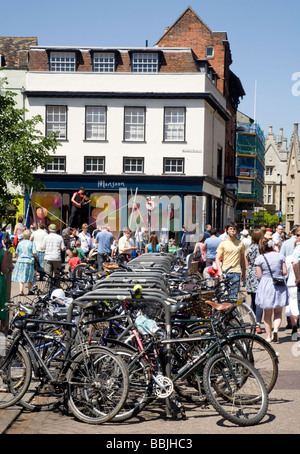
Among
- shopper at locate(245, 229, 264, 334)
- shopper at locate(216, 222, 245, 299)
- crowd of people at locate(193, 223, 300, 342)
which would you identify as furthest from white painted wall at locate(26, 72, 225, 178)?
shopper at locate(216, 222, 245, 299)

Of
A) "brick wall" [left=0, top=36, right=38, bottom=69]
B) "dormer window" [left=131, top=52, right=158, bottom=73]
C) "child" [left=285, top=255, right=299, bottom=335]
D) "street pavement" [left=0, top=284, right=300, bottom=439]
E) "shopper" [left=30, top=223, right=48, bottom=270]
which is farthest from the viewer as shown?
"brick wall" [left=0, top=36, right=38, bottom=69]

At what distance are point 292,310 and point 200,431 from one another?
21.0 ft

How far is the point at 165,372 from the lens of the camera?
6.83m

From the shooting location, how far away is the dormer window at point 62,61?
1629 inches

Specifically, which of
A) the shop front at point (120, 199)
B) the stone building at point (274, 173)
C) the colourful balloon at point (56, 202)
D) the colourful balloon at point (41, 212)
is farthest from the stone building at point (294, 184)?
the colourful balloon at point (41, 212)

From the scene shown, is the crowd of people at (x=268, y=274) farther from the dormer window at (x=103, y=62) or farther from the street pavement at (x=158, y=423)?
the dormer window at (x=103, y=62)

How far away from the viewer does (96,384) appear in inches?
259

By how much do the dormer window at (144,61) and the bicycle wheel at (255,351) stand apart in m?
35.6

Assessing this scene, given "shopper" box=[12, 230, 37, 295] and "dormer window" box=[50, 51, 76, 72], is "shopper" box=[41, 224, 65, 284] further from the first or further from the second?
"dormer window" box=[50, 51, 76, 72]

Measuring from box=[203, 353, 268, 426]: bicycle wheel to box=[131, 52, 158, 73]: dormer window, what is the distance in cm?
3618

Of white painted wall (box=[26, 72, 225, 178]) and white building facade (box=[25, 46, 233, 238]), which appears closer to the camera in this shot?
white building facade (box=[25, 46, 233, 238])

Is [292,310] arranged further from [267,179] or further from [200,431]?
[267,179]

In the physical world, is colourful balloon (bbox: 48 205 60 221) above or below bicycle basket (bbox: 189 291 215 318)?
above

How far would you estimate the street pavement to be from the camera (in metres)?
6.26
